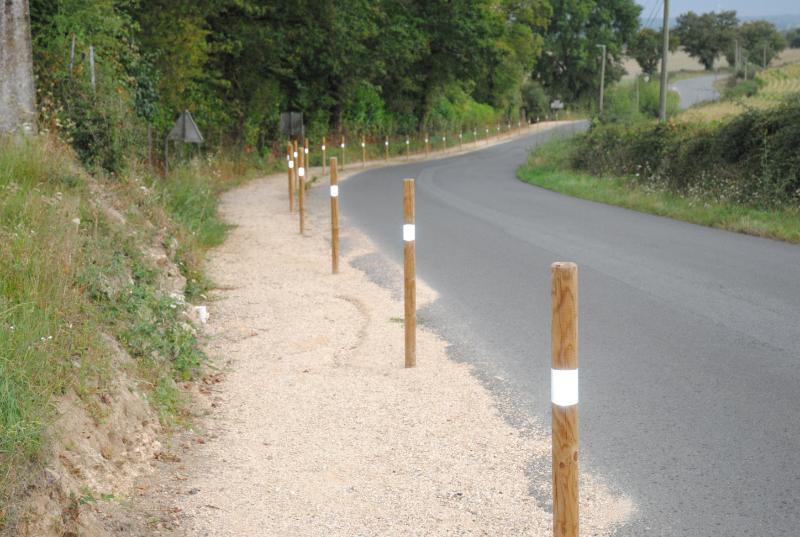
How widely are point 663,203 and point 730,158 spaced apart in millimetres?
1831

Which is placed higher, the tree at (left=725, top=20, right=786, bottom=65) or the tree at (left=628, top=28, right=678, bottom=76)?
the tree at (left=725, top=20, right=786, bottom=65)

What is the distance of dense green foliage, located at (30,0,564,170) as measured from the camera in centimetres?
1606

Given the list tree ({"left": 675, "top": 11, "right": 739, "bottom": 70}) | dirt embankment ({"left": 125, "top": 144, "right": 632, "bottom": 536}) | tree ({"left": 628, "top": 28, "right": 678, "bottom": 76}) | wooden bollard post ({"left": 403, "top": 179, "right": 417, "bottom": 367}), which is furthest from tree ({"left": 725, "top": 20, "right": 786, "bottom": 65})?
wooden bollard post ({"left": 403, "top": 179, "right": 417, "bottom": 367})

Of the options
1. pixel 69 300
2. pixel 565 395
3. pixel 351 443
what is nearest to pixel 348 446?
pixel 351 443

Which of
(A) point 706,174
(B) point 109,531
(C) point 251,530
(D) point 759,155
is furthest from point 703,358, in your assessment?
→ (A) point 706,174

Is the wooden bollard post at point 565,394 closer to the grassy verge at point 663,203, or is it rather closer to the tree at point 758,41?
the grassy verge at point 663,203

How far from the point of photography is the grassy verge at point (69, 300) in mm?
4926

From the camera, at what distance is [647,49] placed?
367ft

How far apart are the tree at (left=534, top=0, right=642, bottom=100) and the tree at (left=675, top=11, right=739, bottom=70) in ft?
146

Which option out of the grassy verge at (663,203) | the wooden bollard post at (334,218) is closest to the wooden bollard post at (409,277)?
the wooden bollard post at (334,218)

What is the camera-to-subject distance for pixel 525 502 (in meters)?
5.17

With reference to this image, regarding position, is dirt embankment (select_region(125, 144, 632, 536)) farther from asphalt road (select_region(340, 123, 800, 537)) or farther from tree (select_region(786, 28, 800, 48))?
tree (select_region(786, 28, 800, 48))

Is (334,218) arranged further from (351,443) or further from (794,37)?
(794,37)

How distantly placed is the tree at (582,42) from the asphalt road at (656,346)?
3229 inches
